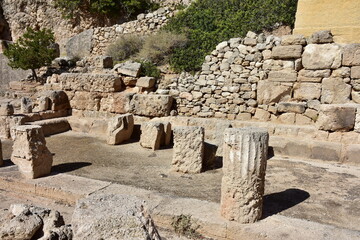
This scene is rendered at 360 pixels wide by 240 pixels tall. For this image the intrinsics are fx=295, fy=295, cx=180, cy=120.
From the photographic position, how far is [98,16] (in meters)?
19.6

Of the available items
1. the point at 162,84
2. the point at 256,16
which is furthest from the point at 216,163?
the point at 256,16

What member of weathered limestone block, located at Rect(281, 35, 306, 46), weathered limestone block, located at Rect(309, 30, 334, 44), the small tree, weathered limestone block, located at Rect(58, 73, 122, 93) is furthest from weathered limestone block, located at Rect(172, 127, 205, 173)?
the small tree

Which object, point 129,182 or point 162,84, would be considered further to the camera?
point 162,84

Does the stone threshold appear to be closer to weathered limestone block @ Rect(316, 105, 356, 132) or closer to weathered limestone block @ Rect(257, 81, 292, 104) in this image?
weathered limestone block @ Rect(316, 105, 356, 132)

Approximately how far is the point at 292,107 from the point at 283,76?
0.79 meters

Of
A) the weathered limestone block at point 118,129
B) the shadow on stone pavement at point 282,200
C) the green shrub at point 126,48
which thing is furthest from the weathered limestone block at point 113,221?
the green shrub at point 126,48

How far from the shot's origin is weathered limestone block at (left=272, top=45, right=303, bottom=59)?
22.4ft

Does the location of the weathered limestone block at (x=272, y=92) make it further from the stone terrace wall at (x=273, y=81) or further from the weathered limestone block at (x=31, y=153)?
the weathered limestone block at (x=31, y=153)

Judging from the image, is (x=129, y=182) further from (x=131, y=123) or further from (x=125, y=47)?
(x=125, y=47)

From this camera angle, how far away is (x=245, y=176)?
3.25 m

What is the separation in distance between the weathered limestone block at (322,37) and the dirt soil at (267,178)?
284 centimetres

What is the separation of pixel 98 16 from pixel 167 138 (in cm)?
1550

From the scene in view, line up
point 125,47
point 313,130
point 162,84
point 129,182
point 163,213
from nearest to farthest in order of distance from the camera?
point 163,213
point 129,182
point 313,130
point 162,84
point 125,47

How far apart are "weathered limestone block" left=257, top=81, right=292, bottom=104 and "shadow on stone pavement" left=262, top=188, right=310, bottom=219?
10.7 ft
